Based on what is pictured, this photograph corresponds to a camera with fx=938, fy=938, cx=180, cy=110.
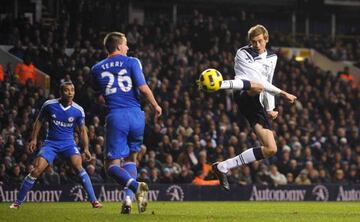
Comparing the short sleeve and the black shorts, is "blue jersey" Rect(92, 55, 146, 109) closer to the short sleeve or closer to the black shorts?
the short sleeve

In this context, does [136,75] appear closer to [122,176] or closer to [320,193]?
[122,176]

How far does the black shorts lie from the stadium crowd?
328 inches

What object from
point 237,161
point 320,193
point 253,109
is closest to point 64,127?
point 237,161

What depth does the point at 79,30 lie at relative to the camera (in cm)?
2836

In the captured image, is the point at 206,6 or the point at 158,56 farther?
the point at 206,6

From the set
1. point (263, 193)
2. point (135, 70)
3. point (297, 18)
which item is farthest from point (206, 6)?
point (135, 70)

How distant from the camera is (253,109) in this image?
1468cm

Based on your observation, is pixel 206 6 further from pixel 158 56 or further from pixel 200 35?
pixel 158 56

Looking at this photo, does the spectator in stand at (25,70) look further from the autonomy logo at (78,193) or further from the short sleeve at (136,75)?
the short sleeve at (136,75)

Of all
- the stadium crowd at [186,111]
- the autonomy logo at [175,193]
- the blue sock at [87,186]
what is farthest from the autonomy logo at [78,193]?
the blue sock at [87,186]

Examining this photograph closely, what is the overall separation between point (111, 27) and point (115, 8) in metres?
1.61

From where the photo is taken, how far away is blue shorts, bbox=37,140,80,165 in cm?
1620

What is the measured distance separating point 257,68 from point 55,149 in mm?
4061

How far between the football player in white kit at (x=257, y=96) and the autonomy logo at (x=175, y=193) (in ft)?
26.1
